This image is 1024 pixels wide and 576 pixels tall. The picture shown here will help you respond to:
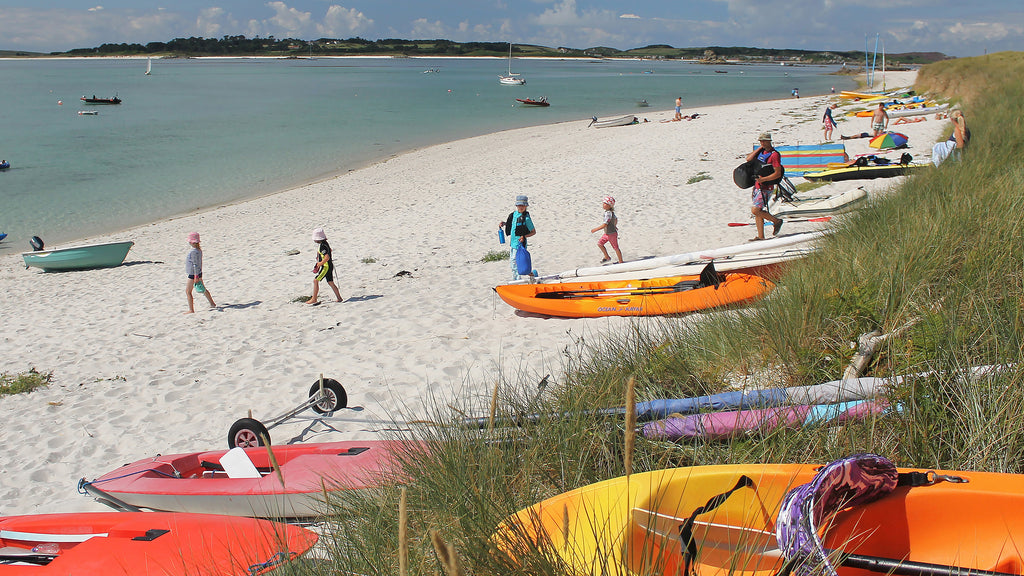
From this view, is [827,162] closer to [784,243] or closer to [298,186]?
[784,243]

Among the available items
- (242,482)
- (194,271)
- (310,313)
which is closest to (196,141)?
(194,271)

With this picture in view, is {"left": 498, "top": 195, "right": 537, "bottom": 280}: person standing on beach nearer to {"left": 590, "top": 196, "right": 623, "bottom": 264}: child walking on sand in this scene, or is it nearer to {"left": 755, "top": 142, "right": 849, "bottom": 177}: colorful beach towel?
{"left": 590, "top": 196, "right": 623, "bottom": 264}: child walking on sand

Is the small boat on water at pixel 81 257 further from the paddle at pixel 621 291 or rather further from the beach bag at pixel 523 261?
the paddle at pixel 621 291

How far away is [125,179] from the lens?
26.5m

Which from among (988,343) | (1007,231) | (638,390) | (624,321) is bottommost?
(624,321)

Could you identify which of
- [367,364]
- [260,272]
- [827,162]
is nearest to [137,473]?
[367,364]

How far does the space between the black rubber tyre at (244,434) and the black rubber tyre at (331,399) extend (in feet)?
2.30

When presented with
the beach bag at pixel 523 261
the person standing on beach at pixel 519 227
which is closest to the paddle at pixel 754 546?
the person standing on beach at pixel 519 227

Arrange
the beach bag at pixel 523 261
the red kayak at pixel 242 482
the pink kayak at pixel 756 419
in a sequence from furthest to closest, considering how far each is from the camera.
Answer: the beach bag at pixel 523 261 → the red kayak at pixel 242 482 → the pink kayak at pixel 756 419

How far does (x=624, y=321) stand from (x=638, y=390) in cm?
368

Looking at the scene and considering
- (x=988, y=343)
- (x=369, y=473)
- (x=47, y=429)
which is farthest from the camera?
(x=47, y=429)

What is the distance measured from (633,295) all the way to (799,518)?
19.2 ft

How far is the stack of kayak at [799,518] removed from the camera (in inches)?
96.3

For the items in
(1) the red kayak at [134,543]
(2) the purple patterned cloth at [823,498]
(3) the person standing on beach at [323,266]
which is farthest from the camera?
(3) the person standing on beach at [323,266]
